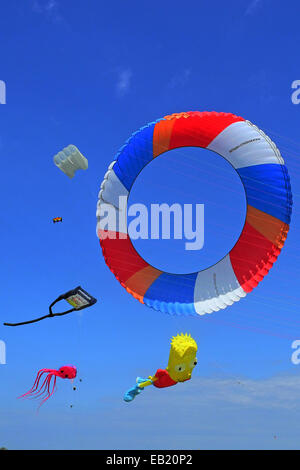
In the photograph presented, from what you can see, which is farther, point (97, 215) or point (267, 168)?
point (97, 215)

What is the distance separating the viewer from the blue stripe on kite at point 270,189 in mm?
9883

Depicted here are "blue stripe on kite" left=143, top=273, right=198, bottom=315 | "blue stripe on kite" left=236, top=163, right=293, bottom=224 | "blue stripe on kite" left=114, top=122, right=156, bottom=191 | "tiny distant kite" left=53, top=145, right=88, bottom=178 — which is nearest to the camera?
"blue stripe on kite" left=236, top=163, right=293, bottom=224

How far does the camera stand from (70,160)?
34.1ft

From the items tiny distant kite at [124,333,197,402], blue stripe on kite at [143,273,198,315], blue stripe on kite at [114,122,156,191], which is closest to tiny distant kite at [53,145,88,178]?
blue stripe on kite at [114,122,156,191]

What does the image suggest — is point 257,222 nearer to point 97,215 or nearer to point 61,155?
point 97,215

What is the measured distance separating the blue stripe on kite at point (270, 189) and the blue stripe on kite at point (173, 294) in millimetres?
2074

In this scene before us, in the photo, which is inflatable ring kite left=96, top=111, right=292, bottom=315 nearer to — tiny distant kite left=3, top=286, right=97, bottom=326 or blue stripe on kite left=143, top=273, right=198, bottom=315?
blue stripe on kite left=143, top=273, right=198, bottom=315

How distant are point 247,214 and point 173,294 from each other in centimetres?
227

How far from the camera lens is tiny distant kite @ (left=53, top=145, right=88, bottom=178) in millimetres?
10328

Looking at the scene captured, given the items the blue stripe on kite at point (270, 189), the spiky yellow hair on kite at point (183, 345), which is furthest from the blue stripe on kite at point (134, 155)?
the spiky yellow hair on kite at point (183, 345)

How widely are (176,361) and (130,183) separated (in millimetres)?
3855

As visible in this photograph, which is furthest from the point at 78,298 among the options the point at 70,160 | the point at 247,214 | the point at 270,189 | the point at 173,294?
the point at 270,189

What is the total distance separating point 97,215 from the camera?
10.7m
